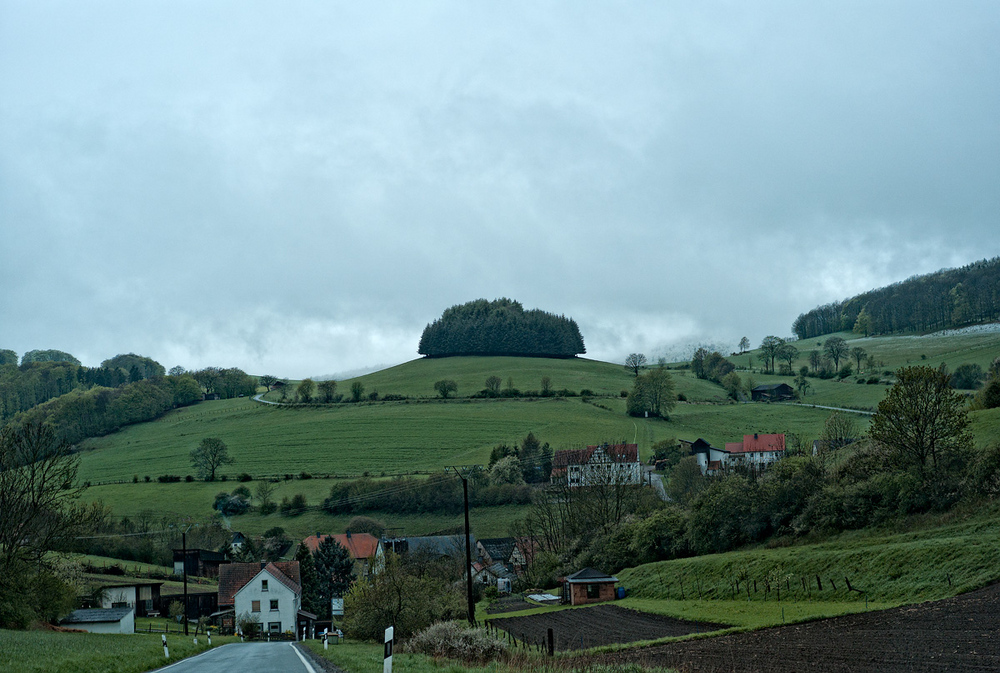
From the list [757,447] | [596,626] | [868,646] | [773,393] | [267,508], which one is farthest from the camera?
[773,393]

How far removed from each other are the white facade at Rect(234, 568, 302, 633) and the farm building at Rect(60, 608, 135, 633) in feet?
60.7

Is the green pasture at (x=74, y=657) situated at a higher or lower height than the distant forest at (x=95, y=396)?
lower

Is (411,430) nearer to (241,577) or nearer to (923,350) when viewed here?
(241,577)

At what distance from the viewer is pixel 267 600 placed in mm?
63469

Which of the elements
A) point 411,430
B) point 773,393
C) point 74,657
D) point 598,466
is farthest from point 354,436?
point 74,657

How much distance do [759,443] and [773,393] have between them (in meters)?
37.4

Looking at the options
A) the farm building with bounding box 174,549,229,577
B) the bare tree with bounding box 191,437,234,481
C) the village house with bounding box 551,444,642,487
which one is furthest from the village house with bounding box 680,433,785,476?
the bare tree with bounding box 191,437,234,481

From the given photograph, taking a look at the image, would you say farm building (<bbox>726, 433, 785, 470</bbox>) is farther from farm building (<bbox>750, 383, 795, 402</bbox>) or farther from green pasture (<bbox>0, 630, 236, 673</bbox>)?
green pasture (<bbox>0, 630, 236, 673</bbox>)

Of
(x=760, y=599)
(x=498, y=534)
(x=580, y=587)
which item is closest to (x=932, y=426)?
(x=760, y=599)

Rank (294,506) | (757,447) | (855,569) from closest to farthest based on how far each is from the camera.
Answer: (855,569) < (294,506) < (757,447)

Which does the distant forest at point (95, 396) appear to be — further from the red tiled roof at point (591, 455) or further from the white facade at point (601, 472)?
the white facade at point (601, 472)

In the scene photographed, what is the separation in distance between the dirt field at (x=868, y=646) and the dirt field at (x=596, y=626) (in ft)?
13.1

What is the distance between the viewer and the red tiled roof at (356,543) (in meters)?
79.9

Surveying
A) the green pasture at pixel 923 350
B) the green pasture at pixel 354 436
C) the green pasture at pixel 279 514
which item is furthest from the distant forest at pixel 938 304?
the green pasture at pixel 279 514
